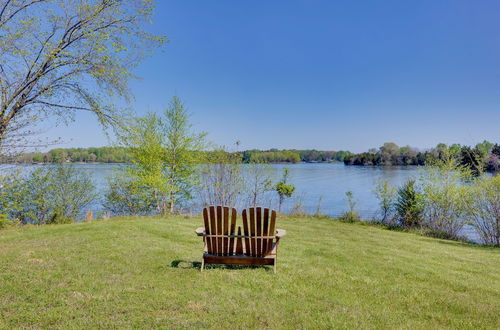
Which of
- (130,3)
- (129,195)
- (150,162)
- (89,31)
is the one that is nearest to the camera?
(89,31)

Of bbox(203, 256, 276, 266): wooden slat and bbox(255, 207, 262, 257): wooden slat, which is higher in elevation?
bbox(255, 207, 262, 257): wooden slat

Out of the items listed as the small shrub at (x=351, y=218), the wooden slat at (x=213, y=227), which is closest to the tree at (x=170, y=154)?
the small shrub at (x=351, y=218)

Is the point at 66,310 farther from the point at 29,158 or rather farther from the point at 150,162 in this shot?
the point at 150,162

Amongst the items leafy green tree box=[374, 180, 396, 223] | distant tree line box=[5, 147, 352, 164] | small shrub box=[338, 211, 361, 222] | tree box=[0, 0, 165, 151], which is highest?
tree box=[0, 0, 165, 151]

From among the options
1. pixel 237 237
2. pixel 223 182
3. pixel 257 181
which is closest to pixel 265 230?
pixel 237 237

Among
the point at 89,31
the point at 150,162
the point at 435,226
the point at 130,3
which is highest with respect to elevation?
the point at 130,3

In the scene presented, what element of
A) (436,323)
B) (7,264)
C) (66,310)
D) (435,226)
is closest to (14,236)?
(7,264)

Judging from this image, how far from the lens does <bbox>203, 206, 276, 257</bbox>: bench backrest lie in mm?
4590

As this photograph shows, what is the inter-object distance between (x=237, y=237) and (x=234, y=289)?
85cm

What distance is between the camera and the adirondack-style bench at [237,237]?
4602 mm

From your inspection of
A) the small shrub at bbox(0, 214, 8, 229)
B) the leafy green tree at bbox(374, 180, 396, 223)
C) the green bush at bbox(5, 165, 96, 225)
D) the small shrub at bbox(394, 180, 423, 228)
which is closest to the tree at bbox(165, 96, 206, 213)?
the green bush at bbox(5, 165, 96, 225)

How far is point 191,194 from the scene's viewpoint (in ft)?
62.9

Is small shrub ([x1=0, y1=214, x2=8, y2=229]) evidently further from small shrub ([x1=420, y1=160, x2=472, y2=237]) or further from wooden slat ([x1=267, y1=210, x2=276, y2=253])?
small shrub ([x1=420, y1=160, x2=472, y2=237])

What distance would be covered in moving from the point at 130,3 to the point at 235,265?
679 cm
